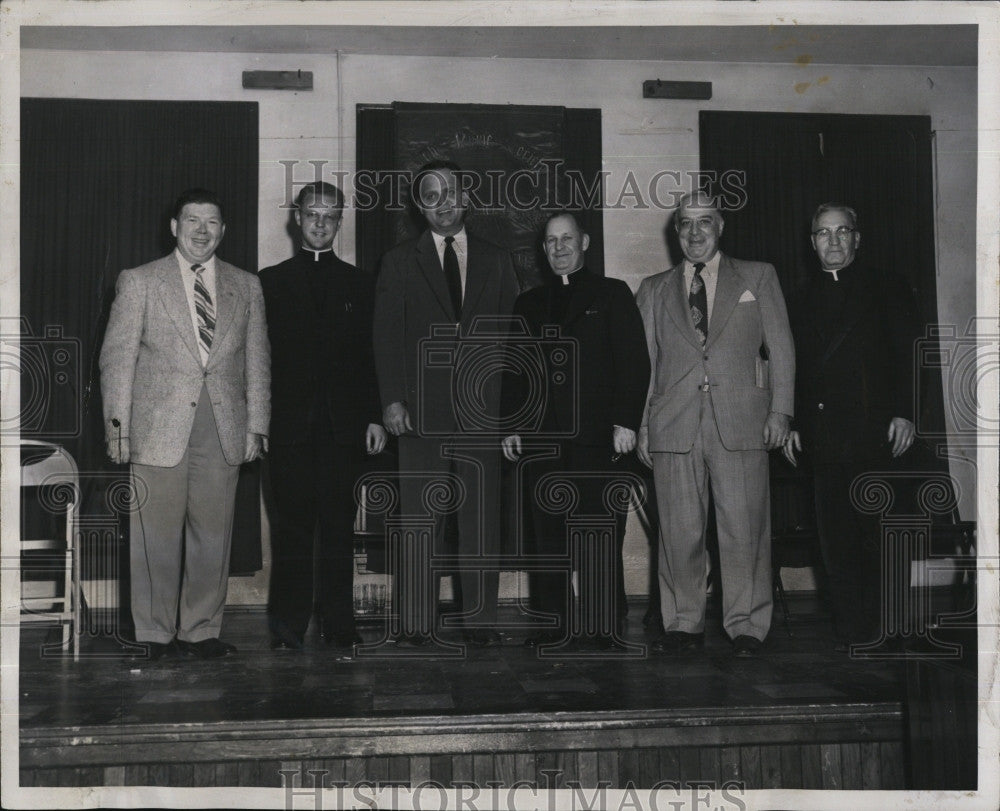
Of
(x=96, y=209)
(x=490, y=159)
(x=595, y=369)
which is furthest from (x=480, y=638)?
(x=96, y=209)

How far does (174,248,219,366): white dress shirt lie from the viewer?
4113mm

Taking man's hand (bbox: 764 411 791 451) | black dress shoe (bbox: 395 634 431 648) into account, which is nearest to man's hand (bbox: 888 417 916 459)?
man's hand (bbox: 764 411 791 451)

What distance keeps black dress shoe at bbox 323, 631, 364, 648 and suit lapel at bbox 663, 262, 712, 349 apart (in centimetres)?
193

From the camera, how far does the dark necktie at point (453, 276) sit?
4391 mm

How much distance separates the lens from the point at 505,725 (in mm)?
3186

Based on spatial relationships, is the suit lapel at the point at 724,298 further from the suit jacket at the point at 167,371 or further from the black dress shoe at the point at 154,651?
the black dress shoe at the point at 154,651

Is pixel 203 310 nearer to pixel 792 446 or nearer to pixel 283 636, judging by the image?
pixel 283 636

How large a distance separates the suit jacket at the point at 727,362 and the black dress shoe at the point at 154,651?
7.26 feet

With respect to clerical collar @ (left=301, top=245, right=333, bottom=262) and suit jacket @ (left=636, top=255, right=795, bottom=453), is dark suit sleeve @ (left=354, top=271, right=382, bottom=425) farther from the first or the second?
suit jacket @ (left=636, top=255, right=795, bottom=453)

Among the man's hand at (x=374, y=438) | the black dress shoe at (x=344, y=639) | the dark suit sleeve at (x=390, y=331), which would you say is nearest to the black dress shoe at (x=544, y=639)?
the black dress shoe at (x=344, y=639)

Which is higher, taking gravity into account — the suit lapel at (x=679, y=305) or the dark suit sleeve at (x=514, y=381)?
the suit lapel at (x=679, y=305)

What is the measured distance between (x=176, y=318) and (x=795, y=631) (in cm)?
317

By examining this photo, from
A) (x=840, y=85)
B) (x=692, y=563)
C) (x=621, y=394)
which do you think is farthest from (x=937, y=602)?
(x=840, y=85)

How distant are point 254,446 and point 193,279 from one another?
0.75 m
